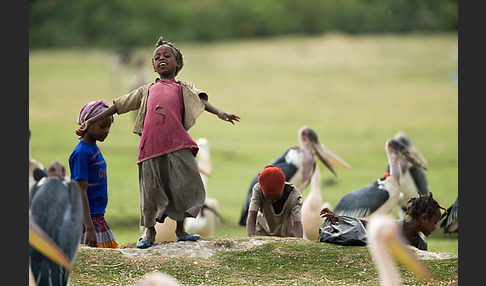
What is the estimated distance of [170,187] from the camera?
6238mm

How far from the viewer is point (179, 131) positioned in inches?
244

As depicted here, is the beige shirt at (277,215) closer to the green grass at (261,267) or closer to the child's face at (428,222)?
the green grass at (261,267)

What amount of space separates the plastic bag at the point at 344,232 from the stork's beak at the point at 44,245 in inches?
104

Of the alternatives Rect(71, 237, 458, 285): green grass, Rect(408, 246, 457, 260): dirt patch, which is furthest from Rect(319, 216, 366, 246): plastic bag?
Rect(408, 246, 457, 260): dirt patch

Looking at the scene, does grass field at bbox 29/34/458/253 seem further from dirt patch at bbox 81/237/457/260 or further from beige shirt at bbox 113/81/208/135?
beige shirt at bbox 113/81/208/135

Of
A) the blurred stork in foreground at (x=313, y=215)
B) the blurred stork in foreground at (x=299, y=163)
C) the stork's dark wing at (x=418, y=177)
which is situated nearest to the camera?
the blurred stork in foreground at (x=299, y=163)

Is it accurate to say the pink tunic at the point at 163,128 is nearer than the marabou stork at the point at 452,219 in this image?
Yes

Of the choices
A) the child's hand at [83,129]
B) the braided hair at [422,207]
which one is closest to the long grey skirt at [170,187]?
the child's hand at [83,129]

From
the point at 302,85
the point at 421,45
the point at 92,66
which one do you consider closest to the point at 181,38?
the point at 92,66

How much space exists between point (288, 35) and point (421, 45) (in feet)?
17.6

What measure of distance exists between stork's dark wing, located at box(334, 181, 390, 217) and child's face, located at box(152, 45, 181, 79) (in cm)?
318

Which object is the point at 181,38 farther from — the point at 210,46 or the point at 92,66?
the point at 92,66

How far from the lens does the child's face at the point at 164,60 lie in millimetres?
6312

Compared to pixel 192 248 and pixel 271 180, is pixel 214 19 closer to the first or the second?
pixel 271 180
